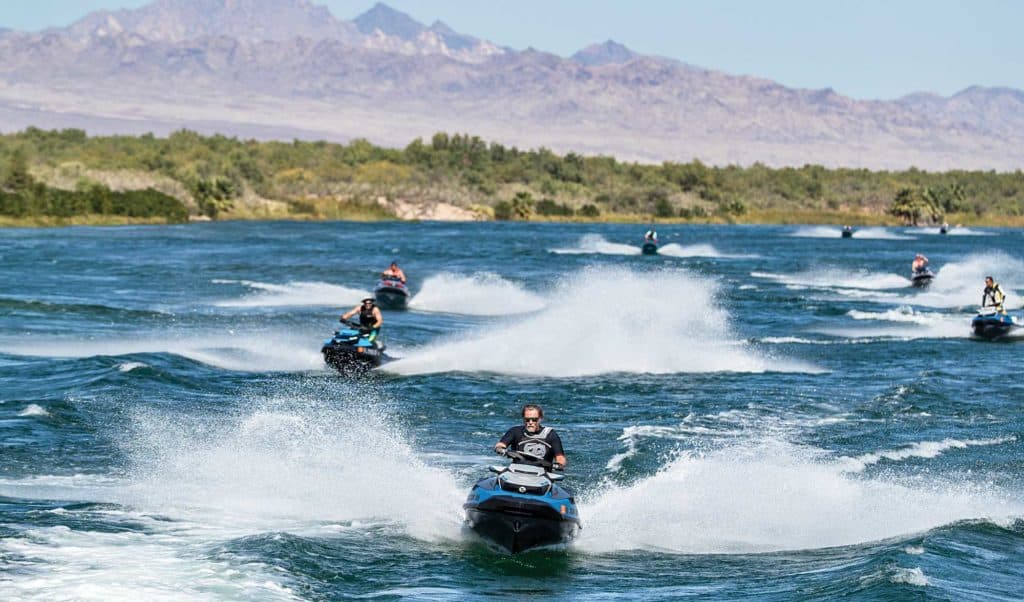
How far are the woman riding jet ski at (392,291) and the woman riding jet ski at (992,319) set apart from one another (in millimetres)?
16515

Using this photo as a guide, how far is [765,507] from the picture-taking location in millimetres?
17344

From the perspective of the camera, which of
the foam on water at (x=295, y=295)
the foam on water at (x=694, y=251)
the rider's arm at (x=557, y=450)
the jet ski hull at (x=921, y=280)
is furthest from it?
the foam on water at (x=694, y=251)

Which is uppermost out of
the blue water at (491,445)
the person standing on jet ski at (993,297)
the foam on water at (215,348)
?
the person standing on jet ski at (993,297)

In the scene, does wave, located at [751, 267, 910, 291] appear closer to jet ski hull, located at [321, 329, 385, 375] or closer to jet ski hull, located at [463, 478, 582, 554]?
jet ski hull, located at [321, 329, 385, 375]

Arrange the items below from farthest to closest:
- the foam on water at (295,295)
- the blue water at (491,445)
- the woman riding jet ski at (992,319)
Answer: the foam on water at (295,295) → the woman riding jet ski at (992,319) → the blue water at (491,445)

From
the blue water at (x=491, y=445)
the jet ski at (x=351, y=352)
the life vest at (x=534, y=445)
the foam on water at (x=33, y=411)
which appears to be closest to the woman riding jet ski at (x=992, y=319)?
the blue water at (x=491, y=445)

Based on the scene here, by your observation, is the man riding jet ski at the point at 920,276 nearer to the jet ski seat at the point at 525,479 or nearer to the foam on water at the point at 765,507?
the foam on water at the point at 765,507

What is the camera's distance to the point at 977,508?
17625mm

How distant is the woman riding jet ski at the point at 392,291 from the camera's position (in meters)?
43.4

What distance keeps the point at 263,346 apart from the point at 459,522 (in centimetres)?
1855

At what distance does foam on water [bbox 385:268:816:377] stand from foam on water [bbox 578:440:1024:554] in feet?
34.1

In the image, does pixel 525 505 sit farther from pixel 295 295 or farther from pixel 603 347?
pixel 295 295

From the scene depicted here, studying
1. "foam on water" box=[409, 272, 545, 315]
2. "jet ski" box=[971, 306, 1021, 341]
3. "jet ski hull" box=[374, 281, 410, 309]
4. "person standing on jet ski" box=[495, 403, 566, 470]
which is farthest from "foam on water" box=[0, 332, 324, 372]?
"jet ski" box=[971, 306, 1021, 341]

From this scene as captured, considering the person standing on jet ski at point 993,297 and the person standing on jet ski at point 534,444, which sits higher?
the person standing on jet ski at point 993,297
